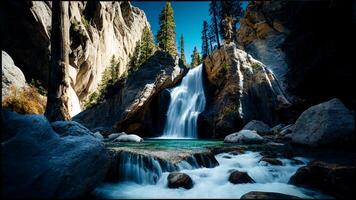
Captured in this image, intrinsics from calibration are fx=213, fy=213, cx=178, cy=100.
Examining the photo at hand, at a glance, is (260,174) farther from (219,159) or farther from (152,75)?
(152,75)

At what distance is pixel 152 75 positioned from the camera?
29.0m

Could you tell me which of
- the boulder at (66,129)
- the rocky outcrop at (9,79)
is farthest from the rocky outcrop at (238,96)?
the boulder at (66,129)

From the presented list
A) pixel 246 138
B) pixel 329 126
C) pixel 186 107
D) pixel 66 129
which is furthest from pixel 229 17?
pixel 66 129

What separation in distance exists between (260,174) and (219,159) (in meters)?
2.04

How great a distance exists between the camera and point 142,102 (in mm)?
27078

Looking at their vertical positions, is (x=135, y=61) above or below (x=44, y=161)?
above

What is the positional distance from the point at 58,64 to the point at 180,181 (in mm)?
4889

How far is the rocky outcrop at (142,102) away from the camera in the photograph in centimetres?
2746

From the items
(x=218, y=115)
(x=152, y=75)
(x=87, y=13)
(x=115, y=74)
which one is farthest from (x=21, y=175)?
(x=115, y=74)

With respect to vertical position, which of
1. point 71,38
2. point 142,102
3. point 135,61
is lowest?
point 142,102

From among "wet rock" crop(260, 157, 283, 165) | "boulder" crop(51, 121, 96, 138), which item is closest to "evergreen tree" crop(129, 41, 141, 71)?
"wet rock" crop(260, 157, 283, 165)

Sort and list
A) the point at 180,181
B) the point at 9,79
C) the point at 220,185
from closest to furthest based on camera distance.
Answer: the point at 180,181 < the point at 220,185 < the point at 9,79

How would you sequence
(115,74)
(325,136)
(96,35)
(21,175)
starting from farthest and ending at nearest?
1. (115,74)
2. (96,35)
3. (325,136)
4. (21,175)

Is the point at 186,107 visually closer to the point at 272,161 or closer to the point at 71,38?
the point at 71,38
